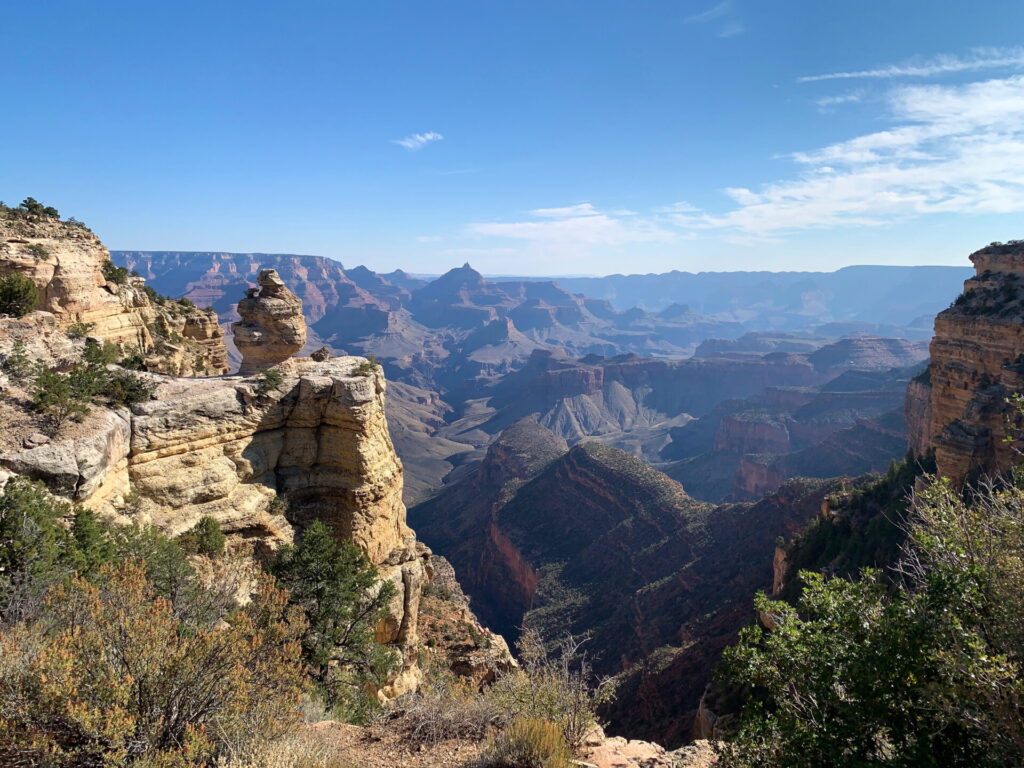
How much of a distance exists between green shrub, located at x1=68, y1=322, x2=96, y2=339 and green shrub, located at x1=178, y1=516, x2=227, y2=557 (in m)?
8.06

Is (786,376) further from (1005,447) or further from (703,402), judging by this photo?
(1005,447)

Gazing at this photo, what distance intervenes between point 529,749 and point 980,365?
31.7m

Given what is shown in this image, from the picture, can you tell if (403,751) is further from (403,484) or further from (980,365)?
(980,365)

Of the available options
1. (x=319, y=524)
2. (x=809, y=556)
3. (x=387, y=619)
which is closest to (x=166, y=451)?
(x=319, y=524)

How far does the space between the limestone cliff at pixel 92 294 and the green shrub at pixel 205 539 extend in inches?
374

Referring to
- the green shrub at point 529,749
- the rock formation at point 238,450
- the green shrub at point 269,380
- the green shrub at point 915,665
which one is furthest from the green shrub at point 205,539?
the green shrub at point 915,665

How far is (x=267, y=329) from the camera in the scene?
1947 centimetres

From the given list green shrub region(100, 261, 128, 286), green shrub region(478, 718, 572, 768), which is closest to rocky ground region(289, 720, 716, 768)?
green shrub region(478, 718, 572, 768)

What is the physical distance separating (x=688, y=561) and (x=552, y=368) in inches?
5837

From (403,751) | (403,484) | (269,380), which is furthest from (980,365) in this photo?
(403,484)

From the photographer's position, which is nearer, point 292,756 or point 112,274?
point 292,756

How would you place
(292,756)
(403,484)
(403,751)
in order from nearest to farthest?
(292,756) → (403,751) → (403,484)

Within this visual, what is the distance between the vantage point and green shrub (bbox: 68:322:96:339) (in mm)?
17469

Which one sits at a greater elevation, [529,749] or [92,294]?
[92,294]
